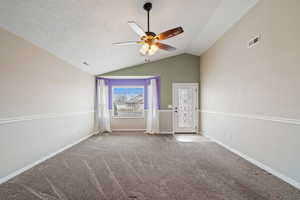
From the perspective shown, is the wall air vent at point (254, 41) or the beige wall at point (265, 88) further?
the wall air vent at point (254, 41)

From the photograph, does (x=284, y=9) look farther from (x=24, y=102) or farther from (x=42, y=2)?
(x=24, y=102)

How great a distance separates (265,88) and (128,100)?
473 centimetres

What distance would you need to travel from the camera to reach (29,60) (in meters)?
2.63

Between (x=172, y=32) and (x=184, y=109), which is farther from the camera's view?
(x=184, y=109)

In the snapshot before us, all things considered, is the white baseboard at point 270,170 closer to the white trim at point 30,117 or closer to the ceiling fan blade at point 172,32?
the ceiling fan blade at point 172,32

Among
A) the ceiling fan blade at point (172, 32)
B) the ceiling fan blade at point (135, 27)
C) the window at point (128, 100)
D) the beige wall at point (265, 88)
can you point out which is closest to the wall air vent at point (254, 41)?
the beige wall at point (265, 88)

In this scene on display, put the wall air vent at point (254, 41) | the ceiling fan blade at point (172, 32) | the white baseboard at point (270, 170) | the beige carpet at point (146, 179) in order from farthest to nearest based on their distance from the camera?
the wall air vent at point (254, 41)
the ceiling fan blade at point (172, 32)
the white baseboard at point (270, 170)
the beige carpet at point (146, 179)

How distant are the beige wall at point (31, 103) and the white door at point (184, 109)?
3557 mm

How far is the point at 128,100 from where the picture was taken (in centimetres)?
630

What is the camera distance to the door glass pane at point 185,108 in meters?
5.81

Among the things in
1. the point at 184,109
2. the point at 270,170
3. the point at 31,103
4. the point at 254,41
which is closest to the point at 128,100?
the point at 184,109

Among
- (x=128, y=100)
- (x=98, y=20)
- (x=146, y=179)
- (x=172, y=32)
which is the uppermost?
(x=98, y=20)

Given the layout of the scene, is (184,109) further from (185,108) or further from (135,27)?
(135,27)

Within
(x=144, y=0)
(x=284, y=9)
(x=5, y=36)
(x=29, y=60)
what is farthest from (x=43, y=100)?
(x=284, y=9)
